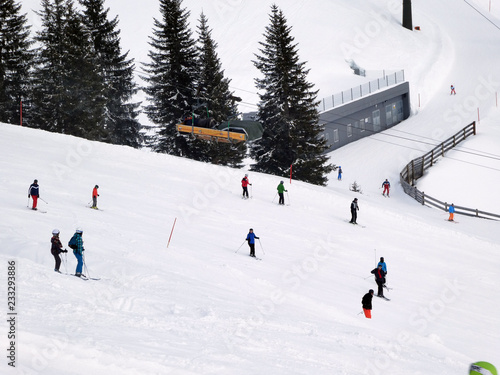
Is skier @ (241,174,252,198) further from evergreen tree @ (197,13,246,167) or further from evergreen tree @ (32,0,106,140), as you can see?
evergreen tree @ (32,0,106,140)

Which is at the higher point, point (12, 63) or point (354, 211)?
point (12, 63)

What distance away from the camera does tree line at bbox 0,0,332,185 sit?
127 feet

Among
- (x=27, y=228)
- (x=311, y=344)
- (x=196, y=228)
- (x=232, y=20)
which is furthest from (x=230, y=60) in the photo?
(x=311, y=344)

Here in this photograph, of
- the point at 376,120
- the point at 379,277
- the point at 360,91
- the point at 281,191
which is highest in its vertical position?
the point at 360,91

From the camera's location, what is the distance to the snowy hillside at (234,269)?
10.8 m

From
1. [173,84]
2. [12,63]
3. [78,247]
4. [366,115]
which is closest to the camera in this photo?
[78,247]

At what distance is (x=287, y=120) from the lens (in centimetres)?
3956

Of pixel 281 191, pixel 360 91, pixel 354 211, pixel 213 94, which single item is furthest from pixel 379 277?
pixel 360 91

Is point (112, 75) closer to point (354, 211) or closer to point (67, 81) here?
point (67, 81)

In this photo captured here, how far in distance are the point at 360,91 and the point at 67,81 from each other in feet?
90.4

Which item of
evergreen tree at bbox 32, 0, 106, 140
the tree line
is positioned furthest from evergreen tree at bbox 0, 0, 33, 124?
evergreen tree at bbox 32, 0, 106, 140

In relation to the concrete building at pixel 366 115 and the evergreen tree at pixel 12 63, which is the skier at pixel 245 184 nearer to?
the evergreen tree at pixel 12 63

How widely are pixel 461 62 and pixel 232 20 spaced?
29398mm

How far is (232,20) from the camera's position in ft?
250
